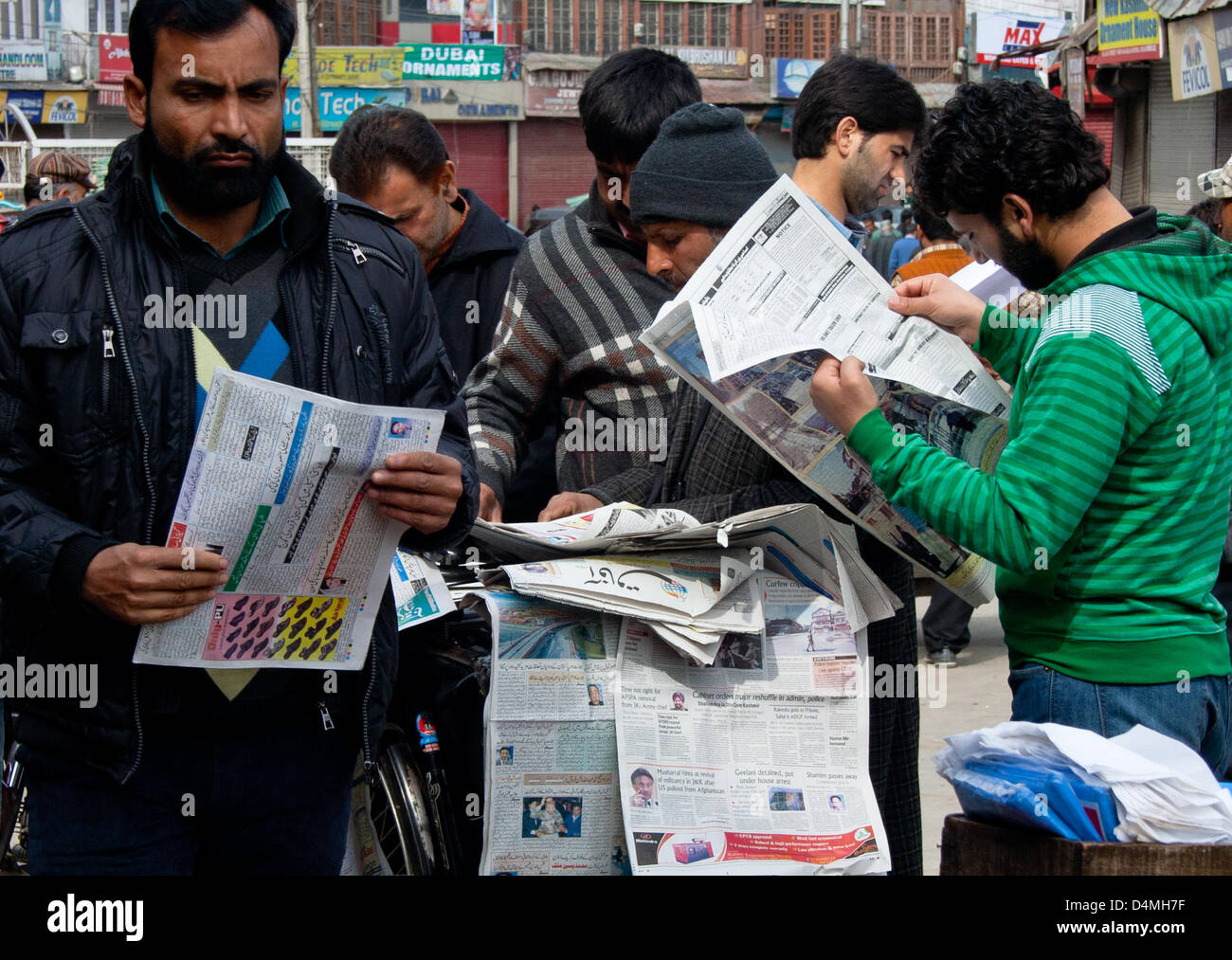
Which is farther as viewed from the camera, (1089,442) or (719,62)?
(719,62)

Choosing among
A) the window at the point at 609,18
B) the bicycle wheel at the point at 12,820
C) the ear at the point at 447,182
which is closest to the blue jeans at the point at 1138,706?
the bicycle wheel at the point at 12,820

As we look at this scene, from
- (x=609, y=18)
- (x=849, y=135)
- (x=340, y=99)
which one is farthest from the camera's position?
(x=609, y=18)

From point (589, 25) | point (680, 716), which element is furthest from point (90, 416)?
point (589, 25)

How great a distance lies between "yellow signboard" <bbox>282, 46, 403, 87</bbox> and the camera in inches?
1324

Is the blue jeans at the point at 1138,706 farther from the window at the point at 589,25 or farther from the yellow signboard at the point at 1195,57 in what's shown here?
the window at the point at 589,25

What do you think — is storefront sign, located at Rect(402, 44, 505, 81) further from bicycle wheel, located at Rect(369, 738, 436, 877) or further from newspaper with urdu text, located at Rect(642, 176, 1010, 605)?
newspaper with urdu text, located at Rect(642, 176, 1010, 605)

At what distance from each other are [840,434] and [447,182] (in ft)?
6.27

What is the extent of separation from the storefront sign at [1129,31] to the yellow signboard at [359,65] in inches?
936

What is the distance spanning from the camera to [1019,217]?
219 cm

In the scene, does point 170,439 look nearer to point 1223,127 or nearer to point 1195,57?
point 1195,57

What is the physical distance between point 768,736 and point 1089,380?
852 millimetres

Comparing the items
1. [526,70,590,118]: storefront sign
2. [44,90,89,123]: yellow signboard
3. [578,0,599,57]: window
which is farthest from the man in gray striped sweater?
[578,0,599,57]: window

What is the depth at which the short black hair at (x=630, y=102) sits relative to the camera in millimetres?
3092

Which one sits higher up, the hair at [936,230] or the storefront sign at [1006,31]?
the storefront sign at [1006,31]
